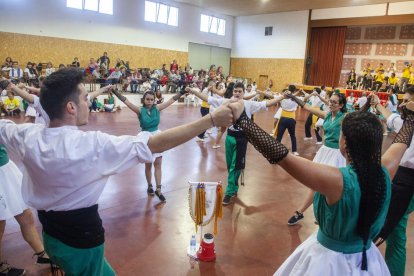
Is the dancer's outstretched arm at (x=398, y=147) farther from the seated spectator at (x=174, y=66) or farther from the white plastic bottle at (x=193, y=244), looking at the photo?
the seated spectator at (x=174, y=66)

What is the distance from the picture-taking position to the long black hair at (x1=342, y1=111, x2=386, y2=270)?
4.86 feet

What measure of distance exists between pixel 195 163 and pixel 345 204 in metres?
5.46

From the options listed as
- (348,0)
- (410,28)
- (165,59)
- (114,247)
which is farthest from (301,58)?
(114,247)

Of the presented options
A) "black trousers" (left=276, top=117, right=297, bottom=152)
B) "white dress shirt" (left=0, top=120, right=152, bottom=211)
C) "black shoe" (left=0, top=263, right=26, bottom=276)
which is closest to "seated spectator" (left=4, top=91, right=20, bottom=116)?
"black trousers" (left=276, top=117, right=297, bottom=152)

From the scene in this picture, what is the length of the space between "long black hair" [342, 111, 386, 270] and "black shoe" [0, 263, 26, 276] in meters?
2.86

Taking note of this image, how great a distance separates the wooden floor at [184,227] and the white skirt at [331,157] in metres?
0.88

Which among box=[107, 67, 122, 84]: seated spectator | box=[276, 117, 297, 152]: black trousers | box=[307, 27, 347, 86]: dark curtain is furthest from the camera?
box=[307, 27, 347, 86]: dark curtain

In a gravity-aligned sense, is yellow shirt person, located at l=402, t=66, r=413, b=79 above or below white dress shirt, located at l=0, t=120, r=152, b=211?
above

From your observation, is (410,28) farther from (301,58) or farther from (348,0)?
(301,58)

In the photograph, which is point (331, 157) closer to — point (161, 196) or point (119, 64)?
point (161, 196)

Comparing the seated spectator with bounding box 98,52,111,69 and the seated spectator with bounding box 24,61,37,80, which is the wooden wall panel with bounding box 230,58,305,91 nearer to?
the seated spectator with bounding box 98,52,111,69

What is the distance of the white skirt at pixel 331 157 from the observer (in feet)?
13.6

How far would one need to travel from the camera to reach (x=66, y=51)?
57.2ft

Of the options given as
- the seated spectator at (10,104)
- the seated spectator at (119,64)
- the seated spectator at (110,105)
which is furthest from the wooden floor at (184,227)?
the seated spectator at (119,64)
